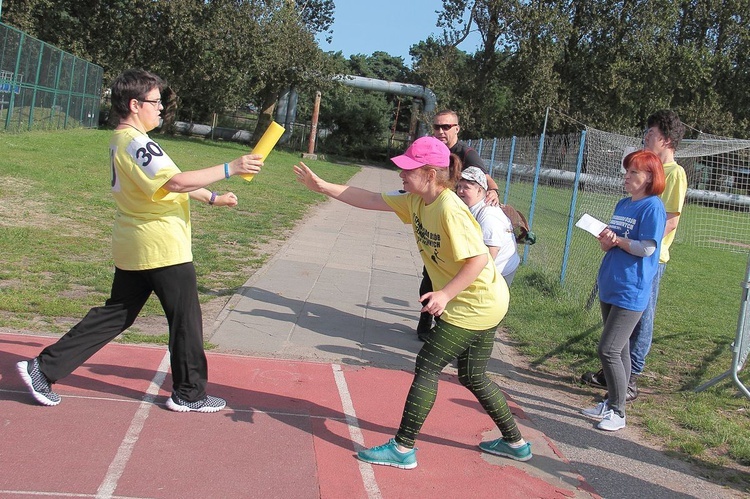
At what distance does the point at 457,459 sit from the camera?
429 cm

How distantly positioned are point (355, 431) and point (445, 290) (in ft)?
3.95

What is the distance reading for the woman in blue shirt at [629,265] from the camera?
5.01 m

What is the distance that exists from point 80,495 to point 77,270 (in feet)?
15.0

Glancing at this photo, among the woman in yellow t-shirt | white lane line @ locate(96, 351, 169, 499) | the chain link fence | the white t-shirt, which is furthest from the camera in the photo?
the chain link fence

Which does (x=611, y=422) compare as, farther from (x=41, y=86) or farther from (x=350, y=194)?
(x=41, y=86)

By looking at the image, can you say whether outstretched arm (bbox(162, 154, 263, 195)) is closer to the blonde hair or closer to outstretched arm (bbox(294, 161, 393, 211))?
outstretched arm (bbox(294, 161, 393, 211))

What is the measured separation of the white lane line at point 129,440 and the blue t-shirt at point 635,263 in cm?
309

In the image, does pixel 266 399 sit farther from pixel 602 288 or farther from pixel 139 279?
pixel 602 288

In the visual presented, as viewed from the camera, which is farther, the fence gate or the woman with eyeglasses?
the fence gate

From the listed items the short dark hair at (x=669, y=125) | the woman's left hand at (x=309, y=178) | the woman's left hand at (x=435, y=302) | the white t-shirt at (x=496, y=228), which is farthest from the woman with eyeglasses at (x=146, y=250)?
the short dark hair at (x=669, y=125)

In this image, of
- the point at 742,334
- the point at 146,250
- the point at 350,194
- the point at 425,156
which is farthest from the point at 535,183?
the point at 146,250

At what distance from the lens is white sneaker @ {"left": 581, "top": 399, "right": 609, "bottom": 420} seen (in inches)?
206

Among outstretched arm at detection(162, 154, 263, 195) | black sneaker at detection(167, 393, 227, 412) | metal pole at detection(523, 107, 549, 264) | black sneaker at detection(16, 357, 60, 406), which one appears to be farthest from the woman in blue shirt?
metal pole at detection(523, 107, 549, 264)

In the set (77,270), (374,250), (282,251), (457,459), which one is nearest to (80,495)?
(457,459)
